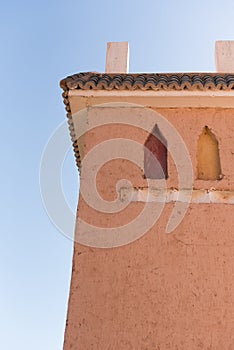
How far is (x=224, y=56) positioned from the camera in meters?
8.18

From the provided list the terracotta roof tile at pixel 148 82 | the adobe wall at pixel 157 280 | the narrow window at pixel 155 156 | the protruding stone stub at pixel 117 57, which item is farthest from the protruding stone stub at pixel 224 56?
the adobe wall at pixel 157 280

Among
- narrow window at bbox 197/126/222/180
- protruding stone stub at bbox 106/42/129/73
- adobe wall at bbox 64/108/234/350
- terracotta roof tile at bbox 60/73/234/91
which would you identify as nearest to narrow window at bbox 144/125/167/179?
adobe wall at bbox 64/108/234/350

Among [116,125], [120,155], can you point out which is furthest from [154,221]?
[116,125]

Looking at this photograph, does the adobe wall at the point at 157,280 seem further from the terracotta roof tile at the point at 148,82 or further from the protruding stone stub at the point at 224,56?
the protruding stone stub at the point at 224,56

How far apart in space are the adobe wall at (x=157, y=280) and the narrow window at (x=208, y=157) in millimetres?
130

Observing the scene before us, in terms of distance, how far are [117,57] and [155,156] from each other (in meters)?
2.32

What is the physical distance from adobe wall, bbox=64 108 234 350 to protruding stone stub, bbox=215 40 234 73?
1861mm

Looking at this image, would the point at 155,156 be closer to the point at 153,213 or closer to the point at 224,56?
the point at 153,213

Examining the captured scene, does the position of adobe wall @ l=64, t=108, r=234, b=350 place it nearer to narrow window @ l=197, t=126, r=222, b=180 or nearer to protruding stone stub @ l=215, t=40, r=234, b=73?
narrow window @ l=197, t=126, r=222, b=180

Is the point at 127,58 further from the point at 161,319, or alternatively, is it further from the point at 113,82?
the point at 161,319

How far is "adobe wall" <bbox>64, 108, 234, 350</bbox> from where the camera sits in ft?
18.0

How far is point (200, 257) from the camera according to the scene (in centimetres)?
598

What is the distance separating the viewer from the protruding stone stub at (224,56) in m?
8.00

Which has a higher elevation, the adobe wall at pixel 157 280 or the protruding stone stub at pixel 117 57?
the protruding stone stub at pixel 117 57
